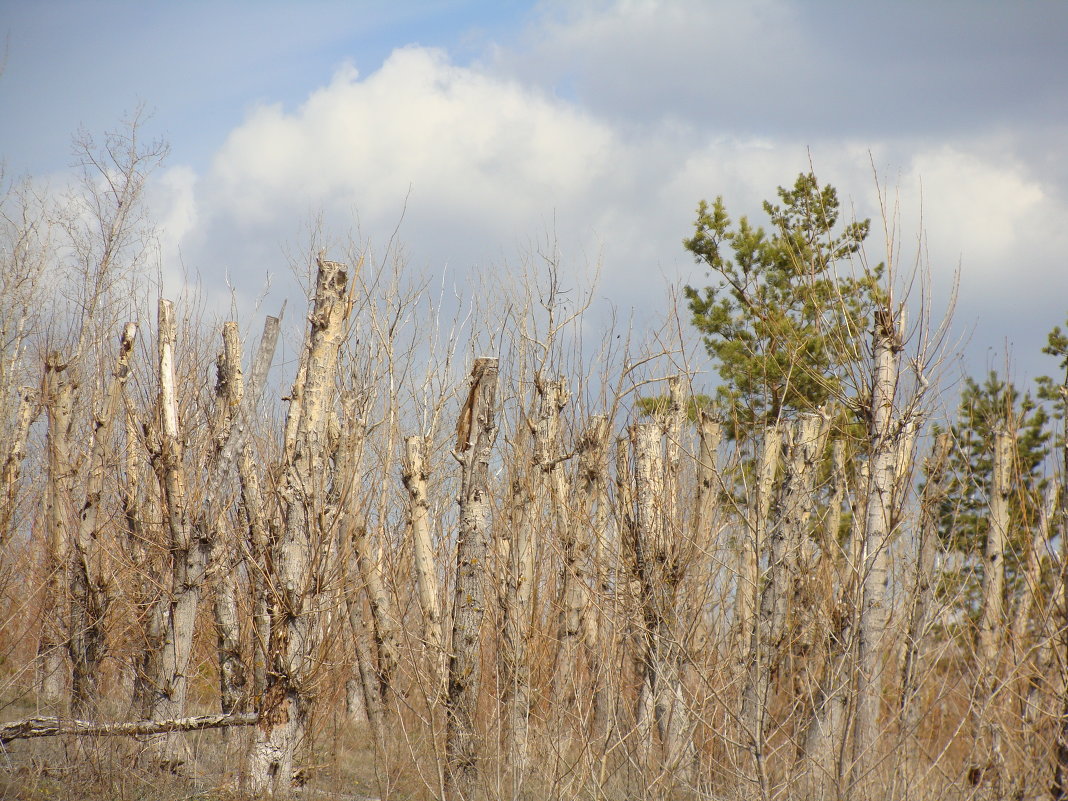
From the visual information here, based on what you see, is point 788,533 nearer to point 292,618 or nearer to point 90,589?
A: point 292,618

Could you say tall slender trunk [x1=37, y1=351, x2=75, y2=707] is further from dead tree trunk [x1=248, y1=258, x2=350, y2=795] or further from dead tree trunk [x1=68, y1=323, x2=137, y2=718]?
dead tree trunk [x1=248, y1=258, x2=350, y2=795]

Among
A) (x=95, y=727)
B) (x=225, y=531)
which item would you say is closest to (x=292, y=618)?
(x=95, y=727)

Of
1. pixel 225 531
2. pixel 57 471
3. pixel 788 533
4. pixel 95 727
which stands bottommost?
pixel 95 727

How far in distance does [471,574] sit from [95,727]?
148 inches

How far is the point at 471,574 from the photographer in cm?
910

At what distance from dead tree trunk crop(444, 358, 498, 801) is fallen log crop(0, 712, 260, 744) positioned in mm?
1915

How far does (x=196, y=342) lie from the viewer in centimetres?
1323

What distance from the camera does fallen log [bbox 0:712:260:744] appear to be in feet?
28.0

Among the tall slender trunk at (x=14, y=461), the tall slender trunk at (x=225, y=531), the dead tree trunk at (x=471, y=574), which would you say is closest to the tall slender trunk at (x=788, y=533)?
the dead tree trunk at (x=471, y=574)

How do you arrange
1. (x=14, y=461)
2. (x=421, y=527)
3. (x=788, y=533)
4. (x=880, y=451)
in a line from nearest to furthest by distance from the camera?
1. (x=880, y=451)
2. (x=788, y=533)
3. (x=421, y=527)
4. (x=14, y=461)

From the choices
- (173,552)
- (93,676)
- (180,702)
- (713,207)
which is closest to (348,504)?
(173,552)

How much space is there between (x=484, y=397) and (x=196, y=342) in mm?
5813

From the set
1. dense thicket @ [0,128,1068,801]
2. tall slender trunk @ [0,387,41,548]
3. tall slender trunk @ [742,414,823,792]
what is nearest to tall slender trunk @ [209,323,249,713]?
dense thicket @ [0,128,1068,801]

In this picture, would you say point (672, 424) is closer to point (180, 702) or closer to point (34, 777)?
point (180, 702)
